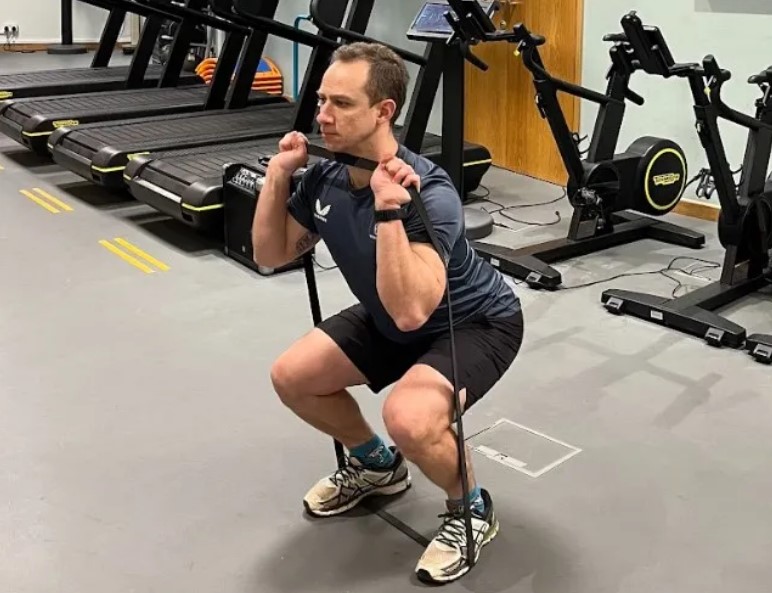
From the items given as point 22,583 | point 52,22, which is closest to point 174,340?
point 22,583

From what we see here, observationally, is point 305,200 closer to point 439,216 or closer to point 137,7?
point 439,216

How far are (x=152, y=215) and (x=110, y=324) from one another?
5.96 ft

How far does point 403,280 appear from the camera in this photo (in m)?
2.13

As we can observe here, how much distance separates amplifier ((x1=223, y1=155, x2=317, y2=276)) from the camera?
4.72 meters

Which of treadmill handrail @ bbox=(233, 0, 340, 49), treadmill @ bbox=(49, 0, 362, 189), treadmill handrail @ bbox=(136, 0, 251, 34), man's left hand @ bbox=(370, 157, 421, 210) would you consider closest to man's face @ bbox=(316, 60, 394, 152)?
man's left hand @ bbox=(370, 157, 421, 210)

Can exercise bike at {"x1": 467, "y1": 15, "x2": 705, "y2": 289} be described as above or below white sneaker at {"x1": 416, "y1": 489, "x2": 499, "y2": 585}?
above

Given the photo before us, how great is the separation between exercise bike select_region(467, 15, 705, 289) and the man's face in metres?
2.44

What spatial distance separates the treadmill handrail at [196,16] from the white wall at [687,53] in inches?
100

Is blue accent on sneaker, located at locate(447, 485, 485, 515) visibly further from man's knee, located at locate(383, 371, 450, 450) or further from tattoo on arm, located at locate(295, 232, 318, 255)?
tattoo on arm, located at locate(295, 232, 318, 255)

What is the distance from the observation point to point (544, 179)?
646 centimetres

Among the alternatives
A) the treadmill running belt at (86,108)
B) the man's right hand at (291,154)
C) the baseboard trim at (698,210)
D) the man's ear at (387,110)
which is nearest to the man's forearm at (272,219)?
the man's right hand at (291,154)

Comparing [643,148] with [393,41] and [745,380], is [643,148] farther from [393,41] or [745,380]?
[393,41]

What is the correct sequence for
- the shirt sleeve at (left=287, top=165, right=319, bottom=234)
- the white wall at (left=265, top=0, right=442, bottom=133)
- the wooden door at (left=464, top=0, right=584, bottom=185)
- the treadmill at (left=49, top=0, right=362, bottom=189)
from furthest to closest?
1. the white wall at (left=265, top=0, right=442, bottom=133)
2. the wooden door at (left=464, top=0, right=584, bottom=185)
3. the treadmill at (left=49, top=0, right=362, bottom=189)
4. the shirt sleeve at (left=287, top=165, right=319, bottom=234)

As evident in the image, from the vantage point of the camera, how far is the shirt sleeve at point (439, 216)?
223 cm
